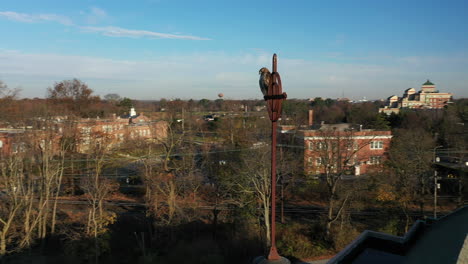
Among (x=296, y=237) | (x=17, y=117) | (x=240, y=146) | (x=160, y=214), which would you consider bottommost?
(x=296, y=237)

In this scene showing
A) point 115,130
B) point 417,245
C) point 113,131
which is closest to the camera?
point 417,245

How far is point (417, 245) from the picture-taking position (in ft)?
25.8

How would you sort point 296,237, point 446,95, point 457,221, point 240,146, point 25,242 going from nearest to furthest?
point 457,221
point 25,242
point 296,237
point 240,146
point 446,95

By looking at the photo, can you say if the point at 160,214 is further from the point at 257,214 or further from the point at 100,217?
the point at 257,214

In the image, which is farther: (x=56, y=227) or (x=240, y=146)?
(x=240, y=146)

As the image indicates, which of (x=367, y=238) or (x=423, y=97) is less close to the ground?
(x=423, y=97)

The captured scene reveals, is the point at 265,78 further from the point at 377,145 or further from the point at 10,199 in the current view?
the point at 377,145

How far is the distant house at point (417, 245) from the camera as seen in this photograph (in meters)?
6.08

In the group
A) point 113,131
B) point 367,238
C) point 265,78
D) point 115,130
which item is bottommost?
point 367,238

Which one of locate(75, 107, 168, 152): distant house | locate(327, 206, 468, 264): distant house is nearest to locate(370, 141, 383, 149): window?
locate(75, 107, 168, 152): distant house

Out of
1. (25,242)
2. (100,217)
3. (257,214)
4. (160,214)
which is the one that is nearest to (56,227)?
(25,242)

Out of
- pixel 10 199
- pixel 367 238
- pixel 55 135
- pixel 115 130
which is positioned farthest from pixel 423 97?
pixel 10 199

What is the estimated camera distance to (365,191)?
20.1 m

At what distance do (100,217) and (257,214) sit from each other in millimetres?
9043
